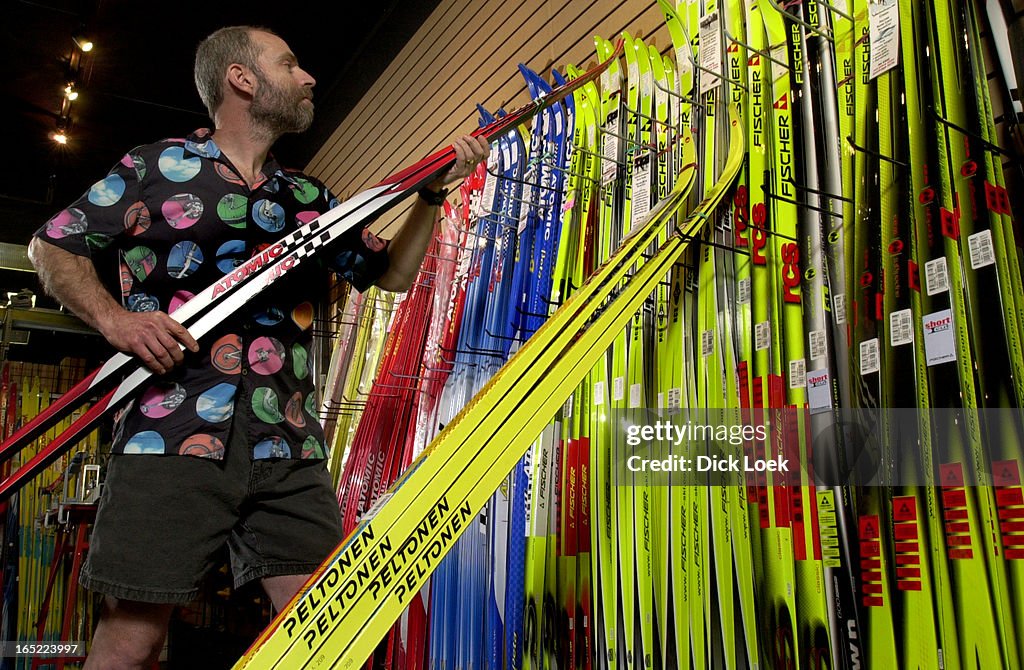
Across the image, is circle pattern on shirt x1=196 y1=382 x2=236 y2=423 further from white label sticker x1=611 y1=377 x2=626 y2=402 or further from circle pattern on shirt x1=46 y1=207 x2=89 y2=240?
white label sticker x1=611 y1=377 x2=626 y2=402

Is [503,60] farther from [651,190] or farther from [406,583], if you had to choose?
[406,583]

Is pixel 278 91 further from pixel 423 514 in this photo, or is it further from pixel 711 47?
pixel 423 514

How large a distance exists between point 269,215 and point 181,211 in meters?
0.18

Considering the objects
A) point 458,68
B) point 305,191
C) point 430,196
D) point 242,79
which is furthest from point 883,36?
point 458,68

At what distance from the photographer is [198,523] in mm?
1516

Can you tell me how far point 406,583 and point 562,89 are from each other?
5.59 ft

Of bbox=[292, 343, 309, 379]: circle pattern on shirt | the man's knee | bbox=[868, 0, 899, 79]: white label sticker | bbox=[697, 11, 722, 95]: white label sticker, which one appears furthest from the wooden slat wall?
the man's knee

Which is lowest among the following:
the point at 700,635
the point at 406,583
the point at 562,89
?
the point at 700,635

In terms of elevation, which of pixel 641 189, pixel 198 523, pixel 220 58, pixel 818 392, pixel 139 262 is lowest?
pixel 198 523

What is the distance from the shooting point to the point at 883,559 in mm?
1461

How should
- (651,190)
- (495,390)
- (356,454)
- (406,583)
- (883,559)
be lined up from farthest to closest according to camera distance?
(356,454) < (651,190) < (883,559) < (495,390) < (406,583)

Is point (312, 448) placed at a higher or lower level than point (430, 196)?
Answer: lower

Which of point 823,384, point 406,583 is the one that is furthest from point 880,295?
point 406,583

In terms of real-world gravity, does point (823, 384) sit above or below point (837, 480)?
above
